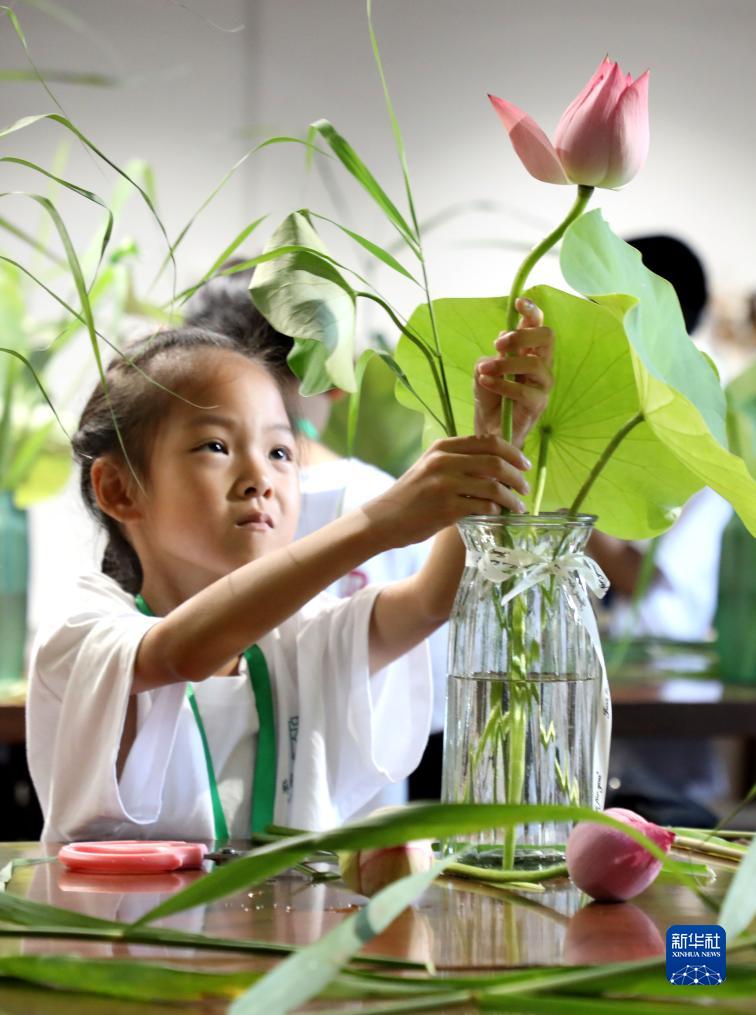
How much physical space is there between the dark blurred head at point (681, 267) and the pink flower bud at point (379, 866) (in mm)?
1814

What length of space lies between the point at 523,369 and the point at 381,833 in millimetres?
281

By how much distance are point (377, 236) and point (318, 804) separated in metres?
3.06

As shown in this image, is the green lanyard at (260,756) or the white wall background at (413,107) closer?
the green lanyard at (260,756)

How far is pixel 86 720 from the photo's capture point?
2.62ft

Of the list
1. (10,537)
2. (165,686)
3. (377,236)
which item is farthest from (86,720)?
(377,236)

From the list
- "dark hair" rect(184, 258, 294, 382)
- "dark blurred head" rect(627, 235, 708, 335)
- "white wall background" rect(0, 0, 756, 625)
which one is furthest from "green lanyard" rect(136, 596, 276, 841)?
"white wall background" rect(0, 0, 756, 625)

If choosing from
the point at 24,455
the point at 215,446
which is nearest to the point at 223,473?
the point at 215,446

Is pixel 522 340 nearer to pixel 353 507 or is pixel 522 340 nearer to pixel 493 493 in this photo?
pixel 493 493

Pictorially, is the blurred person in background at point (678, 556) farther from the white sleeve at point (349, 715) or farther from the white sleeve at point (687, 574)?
the white sleeve at point (349, 715)

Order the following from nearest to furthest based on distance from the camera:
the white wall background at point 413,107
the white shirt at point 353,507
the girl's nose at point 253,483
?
the girl's nose at point 253,483, the white shirt at point 353,507, the white wall background at point 413,107

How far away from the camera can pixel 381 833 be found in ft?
1.38

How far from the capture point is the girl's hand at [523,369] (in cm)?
64

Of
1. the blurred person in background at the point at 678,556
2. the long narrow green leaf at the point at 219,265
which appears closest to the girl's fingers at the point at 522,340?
the long narrow green leaf at the point at 219,265

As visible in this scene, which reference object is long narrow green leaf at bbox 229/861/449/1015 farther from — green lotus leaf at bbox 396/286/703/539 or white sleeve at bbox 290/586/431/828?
white sleeve at bbox 290/586/431/828
